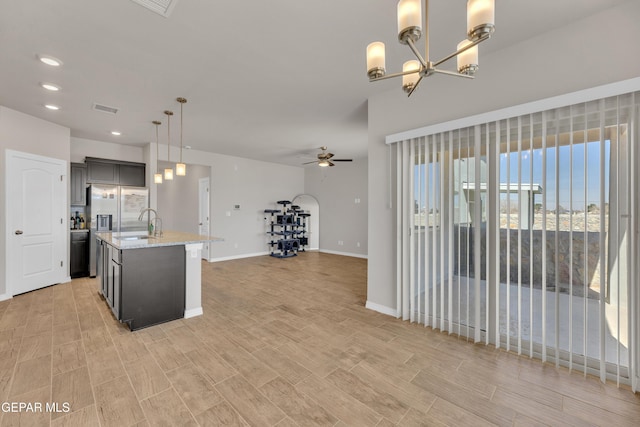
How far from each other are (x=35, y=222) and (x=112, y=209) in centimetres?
112

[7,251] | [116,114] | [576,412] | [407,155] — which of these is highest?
[116,114]

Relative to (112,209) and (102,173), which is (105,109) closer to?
(102,173)

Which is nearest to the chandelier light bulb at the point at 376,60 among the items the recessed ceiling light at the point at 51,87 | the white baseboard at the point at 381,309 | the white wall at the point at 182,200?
the white baseboard at the point at 381,309

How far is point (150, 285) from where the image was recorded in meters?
3.06

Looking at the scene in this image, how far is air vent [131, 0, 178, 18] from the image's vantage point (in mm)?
1947

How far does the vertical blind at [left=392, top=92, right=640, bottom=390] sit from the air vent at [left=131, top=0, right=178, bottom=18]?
2.51 m

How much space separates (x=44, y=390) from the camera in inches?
77.4

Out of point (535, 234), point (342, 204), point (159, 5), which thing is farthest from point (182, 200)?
point (535, 234)

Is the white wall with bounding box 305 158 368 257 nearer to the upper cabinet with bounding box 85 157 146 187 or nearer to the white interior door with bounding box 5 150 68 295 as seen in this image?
the upper cabinet with bounding box 85 157 146 187

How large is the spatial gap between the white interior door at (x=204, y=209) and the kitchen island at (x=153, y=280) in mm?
3697

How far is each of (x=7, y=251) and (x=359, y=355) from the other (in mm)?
5207

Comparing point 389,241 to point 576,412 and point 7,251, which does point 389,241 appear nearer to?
point 576,412

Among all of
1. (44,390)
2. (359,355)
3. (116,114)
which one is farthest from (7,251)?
(359,355)

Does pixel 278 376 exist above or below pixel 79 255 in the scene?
below
